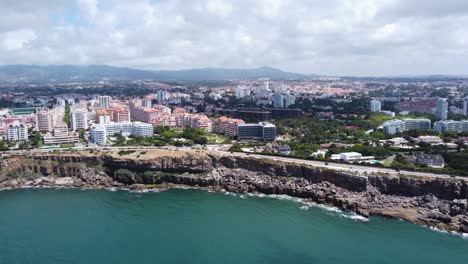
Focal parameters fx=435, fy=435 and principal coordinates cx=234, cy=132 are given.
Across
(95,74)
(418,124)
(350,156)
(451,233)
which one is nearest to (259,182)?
(350,156)

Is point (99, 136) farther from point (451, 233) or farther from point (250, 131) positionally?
point (451, 233)

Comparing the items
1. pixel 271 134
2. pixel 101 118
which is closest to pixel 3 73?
pixel 101 118

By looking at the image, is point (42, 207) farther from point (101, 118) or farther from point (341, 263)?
point (101, 118)

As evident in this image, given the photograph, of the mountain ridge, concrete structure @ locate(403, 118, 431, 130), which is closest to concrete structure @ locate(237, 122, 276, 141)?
concrete structure @ locate(403, 118, 431, 130)

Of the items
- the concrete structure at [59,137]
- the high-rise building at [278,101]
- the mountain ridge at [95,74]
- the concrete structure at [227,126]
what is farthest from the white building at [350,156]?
the mountain ridge at [95,74]

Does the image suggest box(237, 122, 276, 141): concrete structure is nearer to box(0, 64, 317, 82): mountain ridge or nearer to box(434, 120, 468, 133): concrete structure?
box(434, 120, 468, 133): concrete structure
